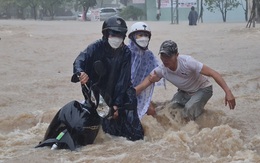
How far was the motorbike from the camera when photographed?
5625 mm

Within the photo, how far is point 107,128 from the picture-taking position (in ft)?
20.1

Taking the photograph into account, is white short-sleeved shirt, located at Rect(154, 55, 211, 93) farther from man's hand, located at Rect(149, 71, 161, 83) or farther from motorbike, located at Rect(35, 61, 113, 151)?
motorbike, located at Rect(35, 61, 113, 151)

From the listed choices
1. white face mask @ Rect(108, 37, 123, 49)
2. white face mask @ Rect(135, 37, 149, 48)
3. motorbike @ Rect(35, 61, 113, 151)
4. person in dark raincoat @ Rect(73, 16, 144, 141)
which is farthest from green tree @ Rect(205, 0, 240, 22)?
motorbike @ Rect(35, 61, 113, 151)

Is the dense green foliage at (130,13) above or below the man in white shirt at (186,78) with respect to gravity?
below

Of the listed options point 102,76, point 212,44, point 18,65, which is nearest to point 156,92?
point 102,76

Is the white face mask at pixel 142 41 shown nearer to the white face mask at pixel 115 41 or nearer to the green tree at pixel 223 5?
the white face mask at pixel 115 41

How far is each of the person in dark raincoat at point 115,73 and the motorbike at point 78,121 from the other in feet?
0.39

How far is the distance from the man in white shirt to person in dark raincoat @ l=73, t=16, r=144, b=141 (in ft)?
1.59

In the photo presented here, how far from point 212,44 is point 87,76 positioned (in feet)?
47.3

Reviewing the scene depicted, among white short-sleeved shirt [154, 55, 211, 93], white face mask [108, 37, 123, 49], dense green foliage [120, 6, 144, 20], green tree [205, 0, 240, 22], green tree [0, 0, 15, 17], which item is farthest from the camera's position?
green tree [0, 0, 15, 17]

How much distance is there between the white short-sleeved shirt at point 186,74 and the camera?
20.5ft

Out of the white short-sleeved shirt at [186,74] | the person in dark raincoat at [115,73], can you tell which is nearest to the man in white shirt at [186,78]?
the white short-sleeved shirt at [186,74]

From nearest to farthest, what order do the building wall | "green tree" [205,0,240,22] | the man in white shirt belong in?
the man in white shirt
"green tree" [205,0,240,22]
the building wall

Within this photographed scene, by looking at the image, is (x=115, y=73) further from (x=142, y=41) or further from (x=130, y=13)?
(x=130, y=13)
